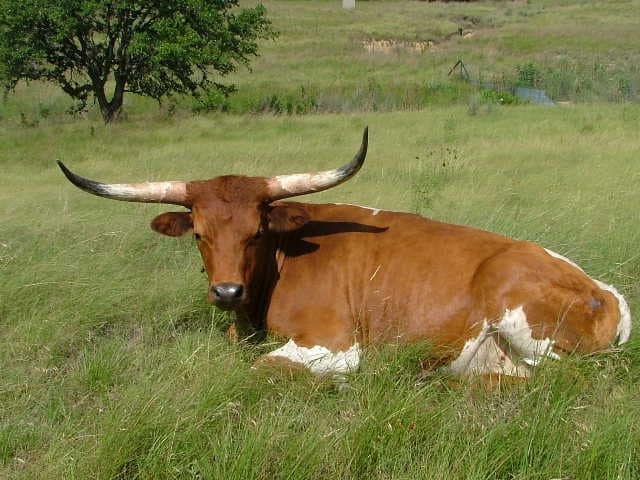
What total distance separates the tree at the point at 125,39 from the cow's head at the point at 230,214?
1548 centimetres

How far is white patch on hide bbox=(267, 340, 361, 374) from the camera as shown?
4.54m

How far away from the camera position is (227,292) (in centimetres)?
445

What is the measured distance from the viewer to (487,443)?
334cm

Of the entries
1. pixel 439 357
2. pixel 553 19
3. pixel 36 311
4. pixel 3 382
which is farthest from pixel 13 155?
pixel 553 19

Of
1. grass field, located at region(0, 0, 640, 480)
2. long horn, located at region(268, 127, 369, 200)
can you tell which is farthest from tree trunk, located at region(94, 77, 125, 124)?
long horn, located at region(268, 127, 369, 200)

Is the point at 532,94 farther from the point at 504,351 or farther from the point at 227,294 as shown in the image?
the point at 227,294

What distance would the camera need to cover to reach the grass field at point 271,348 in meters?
3.37

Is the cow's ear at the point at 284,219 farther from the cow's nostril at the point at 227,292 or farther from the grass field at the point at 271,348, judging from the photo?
the grass field at the point at 271,348

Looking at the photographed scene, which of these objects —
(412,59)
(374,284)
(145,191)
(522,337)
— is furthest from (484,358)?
(412,59)

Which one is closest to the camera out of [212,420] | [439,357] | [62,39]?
[212,420]

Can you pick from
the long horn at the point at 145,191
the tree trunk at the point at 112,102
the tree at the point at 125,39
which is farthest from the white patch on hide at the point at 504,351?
the tree trunk at the point at 112,102

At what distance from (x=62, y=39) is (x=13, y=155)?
6.22 m

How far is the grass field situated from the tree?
21.6 ft

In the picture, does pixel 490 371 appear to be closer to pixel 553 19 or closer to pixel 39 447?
pixel 39 447
